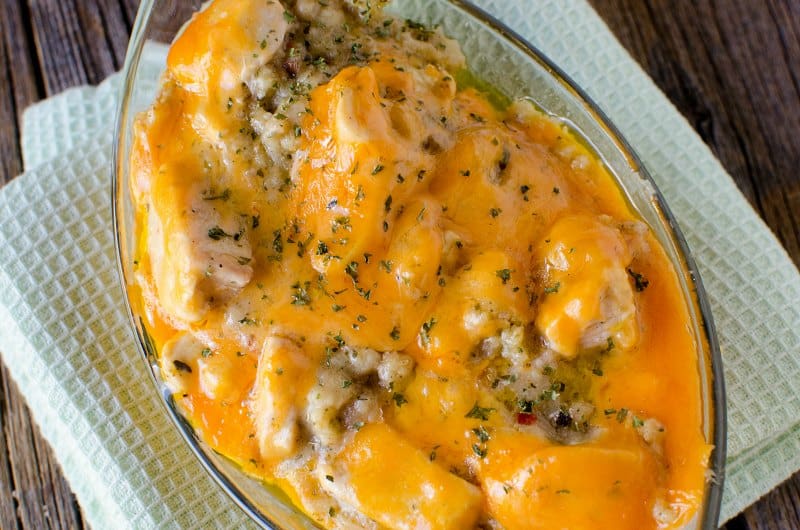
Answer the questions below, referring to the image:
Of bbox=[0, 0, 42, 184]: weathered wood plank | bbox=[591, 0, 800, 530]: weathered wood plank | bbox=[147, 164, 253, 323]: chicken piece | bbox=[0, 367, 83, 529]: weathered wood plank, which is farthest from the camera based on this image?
bbox=[0, 0, 42, 184]: weathered wood plank

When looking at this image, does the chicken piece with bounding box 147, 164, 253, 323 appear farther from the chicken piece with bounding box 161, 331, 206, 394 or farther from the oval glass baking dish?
the oval glass baking dish

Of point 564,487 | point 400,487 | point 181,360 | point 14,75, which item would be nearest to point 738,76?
point 564,487

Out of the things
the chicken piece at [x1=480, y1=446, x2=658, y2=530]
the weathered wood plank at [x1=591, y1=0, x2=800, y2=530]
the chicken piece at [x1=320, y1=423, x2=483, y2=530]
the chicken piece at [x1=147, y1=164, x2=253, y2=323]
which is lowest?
the chicken piece at [x1=320, y1=423, x2=483, y2=530]

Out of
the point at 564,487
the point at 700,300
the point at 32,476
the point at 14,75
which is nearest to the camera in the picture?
the point at 564,487

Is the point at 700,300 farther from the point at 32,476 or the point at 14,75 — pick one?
the point at 14,75

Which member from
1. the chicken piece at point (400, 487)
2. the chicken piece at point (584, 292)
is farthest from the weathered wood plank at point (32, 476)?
the chicken piece at point (584, 292)

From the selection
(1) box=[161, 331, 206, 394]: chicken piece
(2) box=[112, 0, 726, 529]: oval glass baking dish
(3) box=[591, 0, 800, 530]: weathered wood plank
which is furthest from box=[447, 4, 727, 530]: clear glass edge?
(1) box=[161, 331, 206, 394]: chicken piece

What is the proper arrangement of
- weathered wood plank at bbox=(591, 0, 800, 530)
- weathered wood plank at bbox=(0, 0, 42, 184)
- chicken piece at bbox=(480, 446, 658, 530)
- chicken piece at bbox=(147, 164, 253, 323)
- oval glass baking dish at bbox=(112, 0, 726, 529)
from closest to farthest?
chicken piece at bbox=(480, 446, 658, 530)
chicken piece at bbox=(147, 164, 253, 323)
oval glass baking dish at bbox=(112, 0, 726, 529)
weathered wood plank at bbox=(591, 0, 800, 530)
weathered wood plank at bbox=(0, 0, 42, 184)
